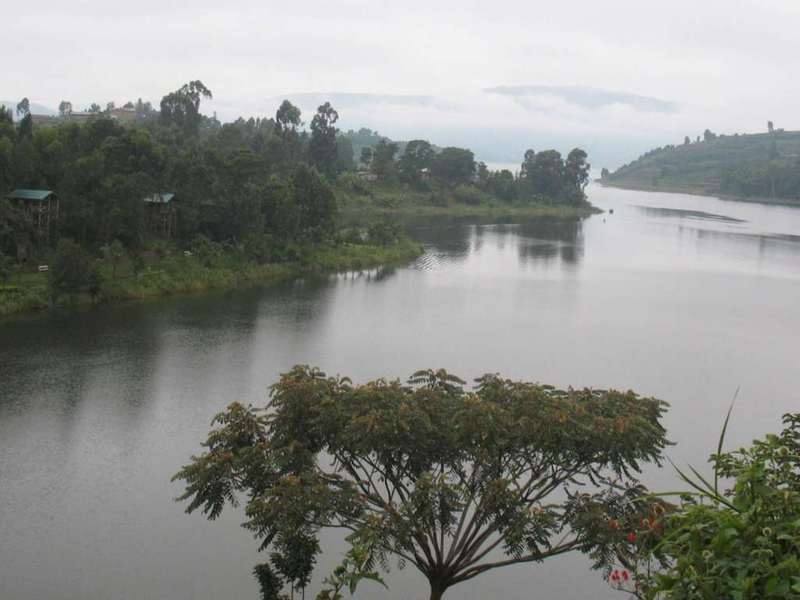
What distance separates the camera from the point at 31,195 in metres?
26.8

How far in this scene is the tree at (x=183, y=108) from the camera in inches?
2179

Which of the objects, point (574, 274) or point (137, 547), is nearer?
point (137, 547)

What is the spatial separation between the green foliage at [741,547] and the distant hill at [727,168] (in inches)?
4196

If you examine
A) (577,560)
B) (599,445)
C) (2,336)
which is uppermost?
(599,445)

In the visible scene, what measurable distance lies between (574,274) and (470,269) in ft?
16.2

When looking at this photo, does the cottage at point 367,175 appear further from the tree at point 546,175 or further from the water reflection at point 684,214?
the water reflection at point 684,214

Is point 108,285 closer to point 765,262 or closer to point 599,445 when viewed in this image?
point 599,445

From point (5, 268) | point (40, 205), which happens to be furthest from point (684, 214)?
point (5, 268)

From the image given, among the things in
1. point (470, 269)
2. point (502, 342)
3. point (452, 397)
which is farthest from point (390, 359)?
point (470, 269)

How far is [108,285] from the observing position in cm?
2522

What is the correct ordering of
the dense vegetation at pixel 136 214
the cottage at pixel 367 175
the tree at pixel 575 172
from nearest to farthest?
the dense vegetation at pixel 136 214 → the cottage at pixel 367 175 → the tree at pixel 575 172

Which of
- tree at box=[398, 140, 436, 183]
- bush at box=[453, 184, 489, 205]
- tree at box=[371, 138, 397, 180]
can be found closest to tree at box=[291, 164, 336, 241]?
tree at box=[371, 138, 397, 180]

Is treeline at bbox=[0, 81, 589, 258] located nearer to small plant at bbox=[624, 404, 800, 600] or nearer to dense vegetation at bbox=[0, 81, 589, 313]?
dense vegetation at bbox=[0, 81, 589, 313]

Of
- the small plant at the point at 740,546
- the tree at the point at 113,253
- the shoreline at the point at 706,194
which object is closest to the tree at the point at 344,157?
the tree at the point at 113,253
